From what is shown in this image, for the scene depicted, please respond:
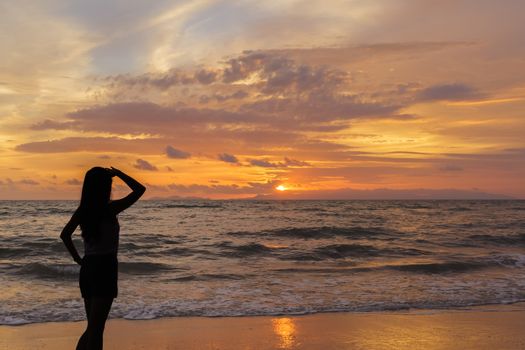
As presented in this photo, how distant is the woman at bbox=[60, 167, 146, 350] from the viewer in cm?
420

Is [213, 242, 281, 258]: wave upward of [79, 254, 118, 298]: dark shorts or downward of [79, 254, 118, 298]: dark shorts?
downward

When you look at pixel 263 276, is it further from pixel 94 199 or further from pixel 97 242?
pixel 94 199

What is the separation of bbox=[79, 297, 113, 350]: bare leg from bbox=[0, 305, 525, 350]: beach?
2.68m

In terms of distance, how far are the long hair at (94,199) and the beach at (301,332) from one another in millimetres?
3297

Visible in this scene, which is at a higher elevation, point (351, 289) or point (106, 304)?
point (106, 304)

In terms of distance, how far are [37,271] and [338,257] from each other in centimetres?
1075

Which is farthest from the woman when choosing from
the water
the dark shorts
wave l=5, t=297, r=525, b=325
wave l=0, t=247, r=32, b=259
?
wave l=0, t=247, r=32, b=259

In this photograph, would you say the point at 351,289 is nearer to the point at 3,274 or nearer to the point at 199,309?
the point at 199,309

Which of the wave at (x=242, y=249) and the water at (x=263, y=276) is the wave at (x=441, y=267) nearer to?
the water at (x=263, y=276)

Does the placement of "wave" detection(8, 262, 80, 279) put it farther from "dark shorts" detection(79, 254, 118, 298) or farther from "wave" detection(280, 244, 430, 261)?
"dark shorts" detection(79, 254, 118, 298)

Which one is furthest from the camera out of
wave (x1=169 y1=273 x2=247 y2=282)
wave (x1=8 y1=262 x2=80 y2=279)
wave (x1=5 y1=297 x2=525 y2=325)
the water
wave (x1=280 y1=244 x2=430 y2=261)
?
wave (x1=280 y1=244 x2=430 y2=261)

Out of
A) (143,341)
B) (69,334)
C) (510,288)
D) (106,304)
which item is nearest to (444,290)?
A: (510,288)

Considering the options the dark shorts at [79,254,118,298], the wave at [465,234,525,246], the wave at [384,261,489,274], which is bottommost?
the wave at [465,234,525,246]

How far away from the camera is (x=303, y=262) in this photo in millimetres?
17922
